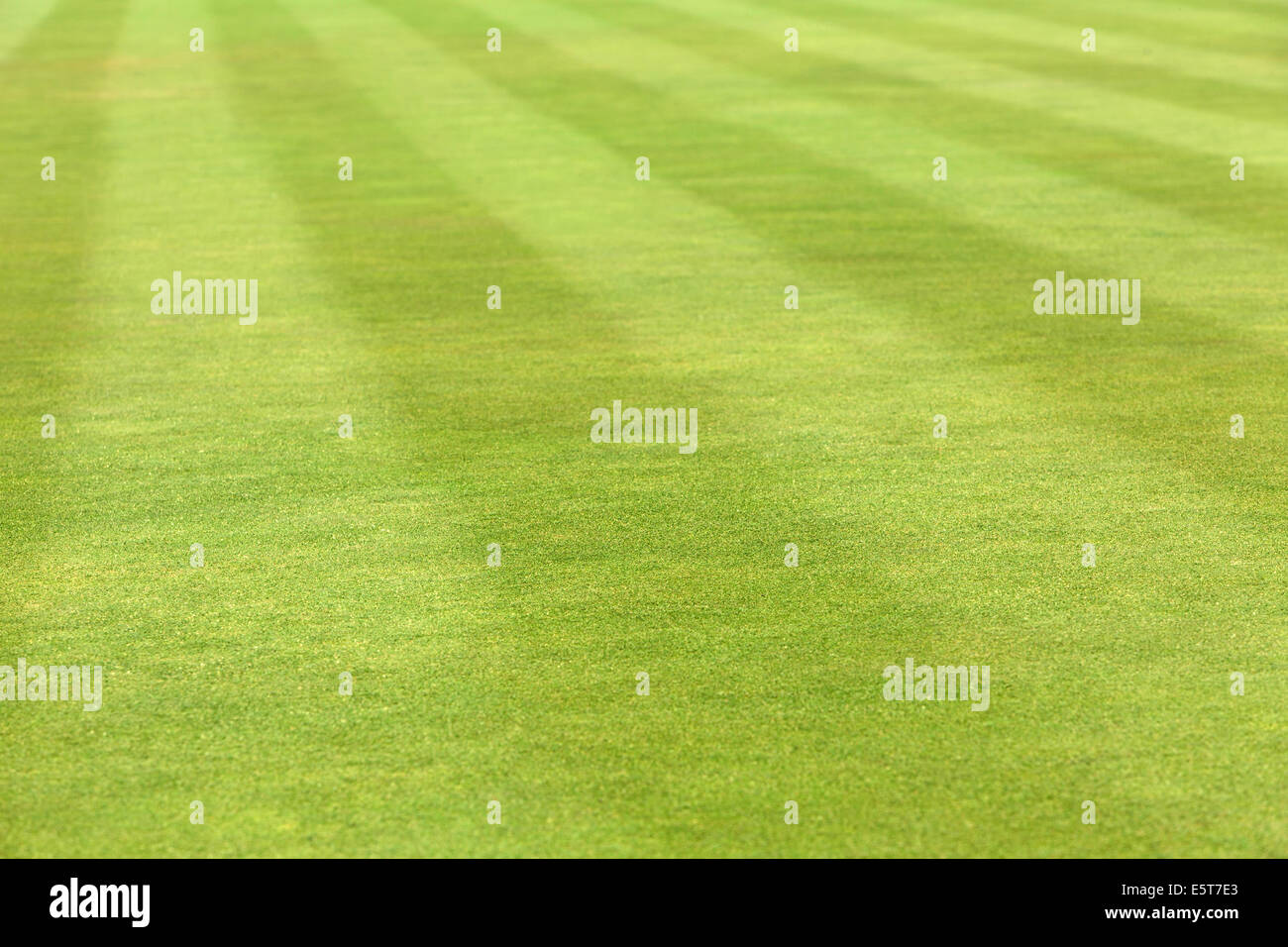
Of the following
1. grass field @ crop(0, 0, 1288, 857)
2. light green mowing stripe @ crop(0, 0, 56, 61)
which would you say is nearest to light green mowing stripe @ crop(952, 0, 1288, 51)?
grass field @ crop(0, 0, 1288, 857)

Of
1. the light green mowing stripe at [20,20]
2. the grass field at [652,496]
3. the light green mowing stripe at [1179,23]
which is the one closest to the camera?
the grass field at [652,496]

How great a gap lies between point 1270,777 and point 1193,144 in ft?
48.5

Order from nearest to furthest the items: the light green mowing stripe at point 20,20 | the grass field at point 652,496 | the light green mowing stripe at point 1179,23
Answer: the grass field at point 652,496 < the light green mowing stripe at point 1179,23 < the light green mowing stripe at point 20,20

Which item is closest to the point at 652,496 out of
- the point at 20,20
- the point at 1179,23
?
the point at 1179,23

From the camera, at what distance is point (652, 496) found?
9.18 metres

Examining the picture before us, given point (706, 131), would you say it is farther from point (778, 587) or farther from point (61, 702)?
point (61, 702)

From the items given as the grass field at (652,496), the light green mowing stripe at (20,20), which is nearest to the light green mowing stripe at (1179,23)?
the grass field at (652,496)

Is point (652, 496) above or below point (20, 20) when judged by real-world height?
below

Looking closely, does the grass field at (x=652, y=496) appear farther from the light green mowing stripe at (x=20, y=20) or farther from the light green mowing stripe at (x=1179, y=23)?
the light green mowing stripe at (x=20, y=20)

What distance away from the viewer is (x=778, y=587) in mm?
7934

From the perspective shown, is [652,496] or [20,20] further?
[20,20]

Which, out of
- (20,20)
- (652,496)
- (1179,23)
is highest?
(20,20)

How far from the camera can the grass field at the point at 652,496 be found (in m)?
6.16

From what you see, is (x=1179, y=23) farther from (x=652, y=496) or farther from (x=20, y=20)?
(x=652, y=496)
